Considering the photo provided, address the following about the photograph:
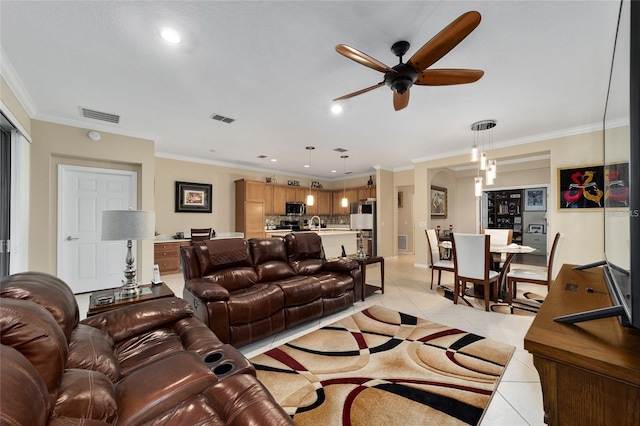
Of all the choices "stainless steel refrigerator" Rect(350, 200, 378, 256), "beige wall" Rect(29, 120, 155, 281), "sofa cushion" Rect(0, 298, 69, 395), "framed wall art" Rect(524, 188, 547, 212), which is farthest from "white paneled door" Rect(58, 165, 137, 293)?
"framed wall art" Rect(524, 188, 547, 212)

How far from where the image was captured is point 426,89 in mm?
2967

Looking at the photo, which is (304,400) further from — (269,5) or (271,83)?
(271,83)

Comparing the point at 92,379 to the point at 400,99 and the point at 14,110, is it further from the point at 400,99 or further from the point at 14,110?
the point at 14,110

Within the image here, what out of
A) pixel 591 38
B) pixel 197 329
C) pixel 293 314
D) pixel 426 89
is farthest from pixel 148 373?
pixel 591 38

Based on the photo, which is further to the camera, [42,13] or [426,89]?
[426,89]

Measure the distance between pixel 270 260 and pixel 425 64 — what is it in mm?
2652

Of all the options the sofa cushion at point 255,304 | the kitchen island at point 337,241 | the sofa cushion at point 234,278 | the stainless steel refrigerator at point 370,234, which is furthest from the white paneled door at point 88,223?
the stainless steel refrigerator at point 370,234

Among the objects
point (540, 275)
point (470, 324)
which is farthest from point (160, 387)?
point (540, 275)

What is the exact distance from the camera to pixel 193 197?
6367 mm

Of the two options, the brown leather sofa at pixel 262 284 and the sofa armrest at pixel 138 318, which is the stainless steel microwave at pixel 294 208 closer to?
the brown leather sofa at pixel 262 284

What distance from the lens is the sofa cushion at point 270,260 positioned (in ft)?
10.5

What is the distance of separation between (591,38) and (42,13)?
4202 millimetres

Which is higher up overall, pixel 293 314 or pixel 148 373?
pixel 148 373

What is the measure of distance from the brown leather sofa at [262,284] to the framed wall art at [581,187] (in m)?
3.67
